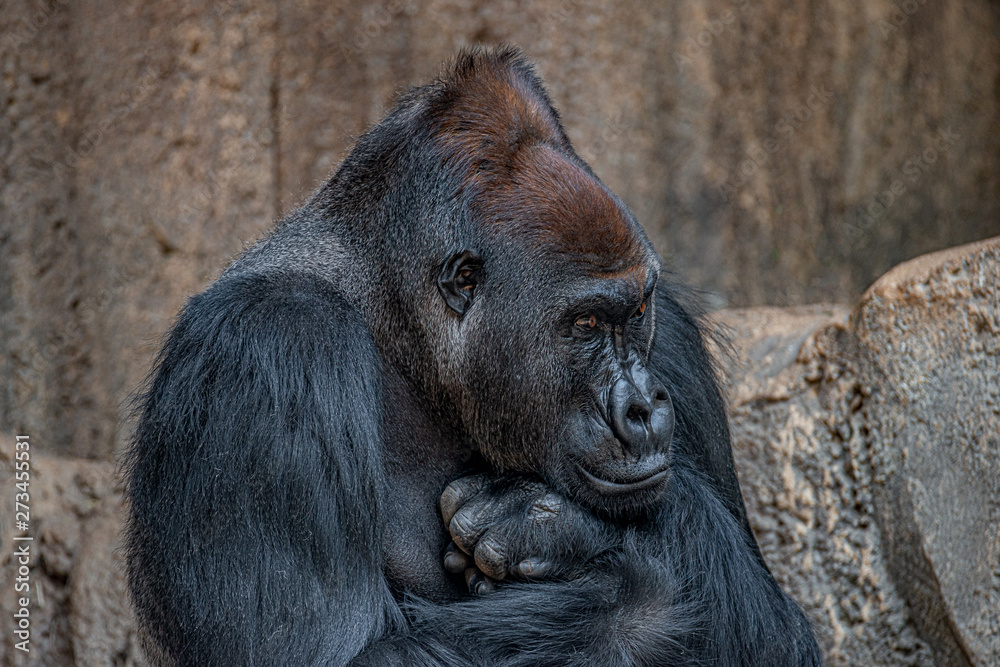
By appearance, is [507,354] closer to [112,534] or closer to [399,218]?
[399,218]

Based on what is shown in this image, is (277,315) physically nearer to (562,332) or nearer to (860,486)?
(562,332)

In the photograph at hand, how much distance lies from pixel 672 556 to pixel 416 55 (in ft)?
12.0

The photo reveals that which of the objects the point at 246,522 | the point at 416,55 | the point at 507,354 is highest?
the point at 416,55

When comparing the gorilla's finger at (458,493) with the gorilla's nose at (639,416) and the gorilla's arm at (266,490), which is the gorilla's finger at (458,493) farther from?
the gorilla's nose at (639,416)

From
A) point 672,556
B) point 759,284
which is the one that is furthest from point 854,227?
point 672,556

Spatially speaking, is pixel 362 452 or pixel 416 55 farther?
pixel 416 55

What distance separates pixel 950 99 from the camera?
7.36 meters

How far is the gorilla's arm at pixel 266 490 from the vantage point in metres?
2.79

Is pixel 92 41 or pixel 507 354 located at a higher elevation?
pixel 92 41

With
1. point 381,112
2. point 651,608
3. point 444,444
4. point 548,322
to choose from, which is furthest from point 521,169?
point 381,112

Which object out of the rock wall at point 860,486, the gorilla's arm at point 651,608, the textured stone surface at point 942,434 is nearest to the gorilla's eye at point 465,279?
the gorilla's arm at point 651,608

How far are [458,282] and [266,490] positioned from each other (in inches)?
32.3

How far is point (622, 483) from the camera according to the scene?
3.03 metres

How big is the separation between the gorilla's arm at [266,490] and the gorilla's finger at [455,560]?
26cm
